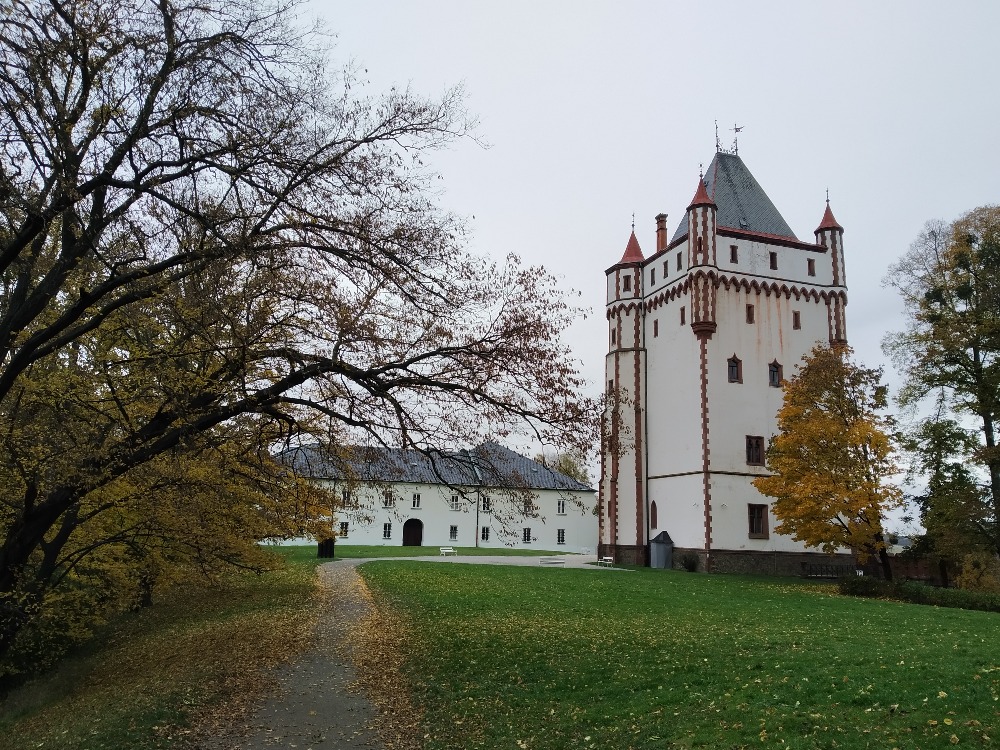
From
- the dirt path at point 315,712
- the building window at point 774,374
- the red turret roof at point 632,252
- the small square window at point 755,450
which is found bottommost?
the dirt path at point 315,712

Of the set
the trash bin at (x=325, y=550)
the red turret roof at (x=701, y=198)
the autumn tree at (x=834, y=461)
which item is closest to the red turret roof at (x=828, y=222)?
the red turret roof at (x=701, y=198)

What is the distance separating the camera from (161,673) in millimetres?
13992

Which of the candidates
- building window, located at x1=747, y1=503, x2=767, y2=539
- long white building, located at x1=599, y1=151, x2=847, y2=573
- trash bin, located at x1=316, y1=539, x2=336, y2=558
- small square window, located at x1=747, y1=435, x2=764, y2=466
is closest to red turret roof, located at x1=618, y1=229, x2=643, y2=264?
long white building, located at x1=599, y1=151, x2=847, y2=573

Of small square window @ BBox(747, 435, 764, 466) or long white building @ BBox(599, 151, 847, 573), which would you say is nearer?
long white building @ BBox(599, 151, 847, 573)

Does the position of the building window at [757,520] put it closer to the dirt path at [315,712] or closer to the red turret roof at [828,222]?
the red turret roof at [828,222]

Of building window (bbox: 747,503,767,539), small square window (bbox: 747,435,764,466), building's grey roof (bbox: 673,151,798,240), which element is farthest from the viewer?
building's grey roof (bbox: 673,151,798,240)

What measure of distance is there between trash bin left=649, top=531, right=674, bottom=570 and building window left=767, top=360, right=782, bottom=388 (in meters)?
8.97

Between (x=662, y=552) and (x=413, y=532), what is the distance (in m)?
26.5

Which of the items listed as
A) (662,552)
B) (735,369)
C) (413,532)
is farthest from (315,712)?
(413,532)

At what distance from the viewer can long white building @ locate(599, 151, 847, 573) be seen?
36781mm

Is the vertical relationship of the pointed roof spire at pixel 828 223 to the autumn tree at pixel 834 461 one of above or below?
above

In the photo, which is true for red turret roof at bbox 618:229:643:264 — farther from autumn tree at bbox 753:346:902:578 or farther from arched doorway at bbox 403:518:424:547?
arched doorway at bbox 403:518:424:547

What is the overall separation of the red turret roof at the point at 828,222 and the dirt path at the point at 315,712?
33.6 m

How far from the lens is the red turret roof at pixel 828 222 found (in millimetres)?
40656
